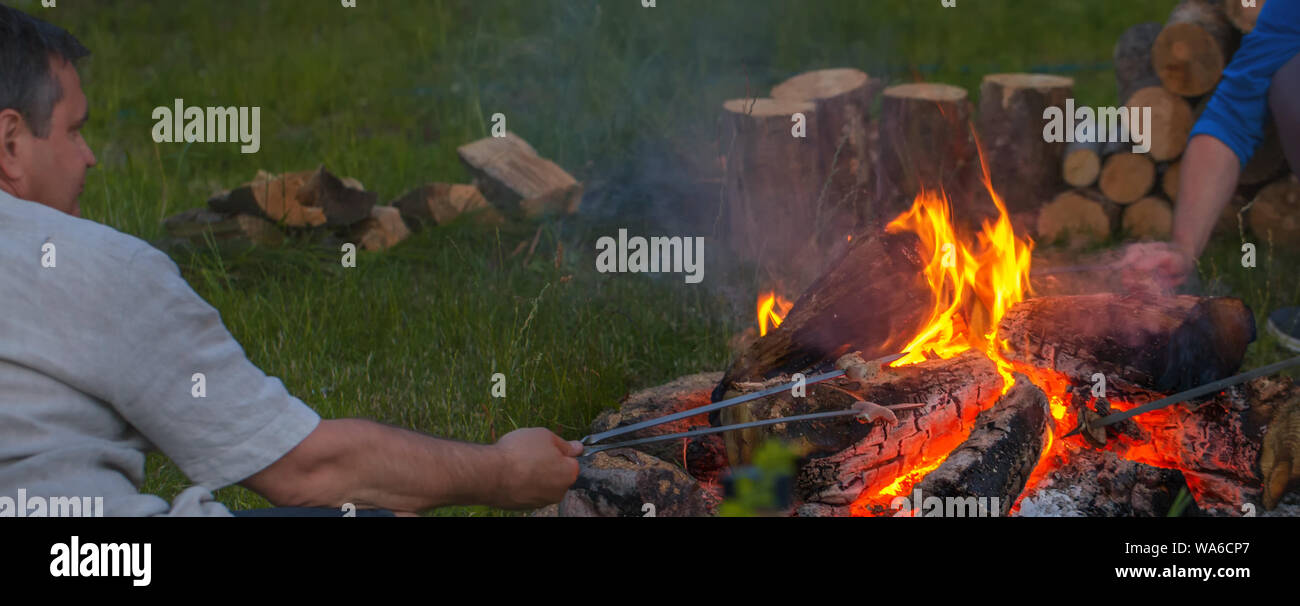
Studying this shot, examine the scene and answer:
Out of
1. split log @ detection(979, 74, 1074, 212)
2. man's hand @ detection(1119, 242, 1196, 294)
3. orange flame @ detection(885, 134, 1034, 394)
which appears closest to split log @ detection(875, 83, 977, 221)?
split log @ detection(979, 74, 1074, 212)

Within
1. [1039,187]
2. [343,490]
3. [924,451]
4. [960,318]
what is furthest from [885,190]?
[343,490]

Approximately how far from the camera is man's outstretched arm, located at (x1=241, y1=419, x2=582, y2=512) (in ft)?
8.17

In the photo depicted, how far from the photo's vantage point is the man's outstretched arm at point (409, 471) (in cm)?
249

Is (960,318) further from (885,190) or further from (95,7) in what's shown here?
(95,7)

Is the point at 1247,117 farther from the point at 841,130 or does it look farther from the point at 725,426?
the point at 725,426

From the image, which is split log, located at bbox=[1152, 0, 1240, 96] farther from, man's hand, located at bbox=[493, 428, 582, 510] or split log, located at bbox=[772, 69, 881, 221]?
man's hand, located at bbox=[493, 428, 582, 510]

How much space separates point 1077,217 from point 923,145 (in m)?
1.09

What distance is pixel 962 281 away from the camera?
3809mm

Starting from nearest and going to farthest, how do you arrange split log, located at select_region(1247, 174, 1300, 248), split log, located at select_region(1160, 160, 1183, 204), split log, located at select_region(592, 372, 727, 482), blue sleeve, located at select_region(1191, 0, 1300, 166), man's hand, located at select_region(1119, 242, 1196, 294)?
split log, located at select_region(592, 372, 727, 482) < man's hand, located at select_region(1119, 242, 1196, 294) < blue sleeve, located at select_region(1191, 0, 1300, 166) < split log, located at select_region(1247, 174, 1300, 248) < split log, located at select_region(1160, 160, 1183, 204)

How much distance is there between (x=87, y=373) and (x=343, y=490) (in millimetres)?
561

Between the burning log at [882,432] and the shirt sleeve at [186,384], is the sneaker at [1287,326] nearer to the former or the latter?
the burning log at [882,432]

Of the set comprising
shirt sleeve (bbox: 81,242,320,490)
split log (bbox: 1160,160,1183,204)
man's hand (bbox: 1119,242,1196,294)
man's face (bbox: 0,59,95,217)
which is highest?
split log (bbox: 1160,160,1183,204)

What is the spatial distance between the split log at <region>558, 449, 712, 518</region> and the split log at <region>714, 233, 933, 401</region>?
1.26 feet

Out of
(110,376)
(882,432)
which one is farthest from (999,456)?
(110,376)
